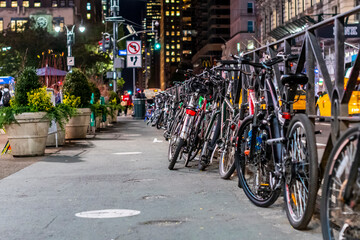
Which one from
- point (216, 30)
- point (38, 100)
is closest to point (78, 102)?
point (38, 100)

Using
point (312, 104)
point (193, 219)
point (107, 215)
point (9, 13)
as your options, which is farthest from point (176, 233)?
point (9, 13)

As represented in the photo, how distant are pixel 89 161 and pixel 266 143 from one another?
219 inches

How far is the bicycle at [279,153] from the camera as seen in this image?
4449mm

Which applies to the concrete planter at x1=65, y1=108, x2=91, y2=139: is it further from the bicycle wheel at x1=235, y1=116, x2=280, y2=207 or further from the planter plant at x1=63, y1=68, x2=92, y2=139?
the bicycle wheel at x1=235, y1=116, x2=280, y2=207

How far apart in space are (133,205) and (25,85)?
6.81 meters

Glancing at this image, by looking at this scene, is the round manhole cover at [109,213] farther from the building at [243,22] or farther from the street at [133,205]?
the building at [243,22]

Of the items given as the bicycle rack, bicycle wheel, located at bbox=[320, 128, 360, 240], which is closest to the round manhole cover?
the bicycle rack

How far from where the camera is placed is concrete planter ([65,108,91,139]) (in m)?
16.2

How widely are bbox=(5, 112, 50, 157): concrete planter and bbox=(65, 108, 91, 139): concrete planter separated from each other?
4676 mm

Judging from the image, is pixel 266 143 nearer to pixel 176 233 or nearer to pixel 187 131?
pixel 176 233

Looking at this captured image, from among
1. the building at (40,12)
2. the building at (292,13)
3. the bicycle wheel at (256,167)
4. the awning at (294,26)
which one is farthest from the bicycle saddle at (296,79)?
the building at (40,12)

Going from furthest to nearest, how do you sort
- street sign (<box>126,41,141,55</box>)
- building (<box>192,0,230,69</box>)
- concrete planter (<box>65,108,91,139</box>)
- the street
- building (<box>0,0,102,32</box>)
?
building (<box>192,0,230,69</box>) < building (<box>0,0,102,32</box>) < street sign (<box>126,41,141,55</box>) < concrete planter (<box>65,108,91,139</box>) < the street

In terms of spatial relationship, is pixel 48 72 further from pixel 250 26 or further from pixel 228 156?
pixel 250 26

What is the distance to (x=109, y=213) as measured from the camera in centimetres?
548
